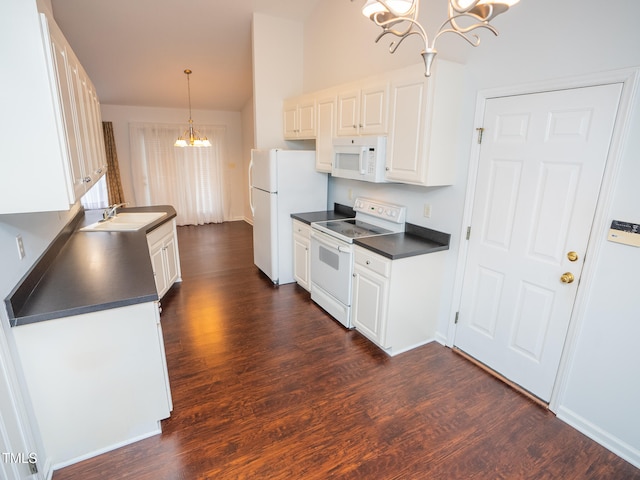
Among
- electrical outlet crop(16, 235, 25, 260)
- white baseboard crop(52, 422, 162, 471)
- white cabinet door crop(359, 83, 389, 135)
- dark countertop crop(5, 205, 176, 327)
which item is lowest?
white baseboard crop(52, 422, 162, 471)

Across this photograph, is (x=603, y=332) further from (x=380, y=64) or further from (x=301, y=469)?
(x=380, y=64)

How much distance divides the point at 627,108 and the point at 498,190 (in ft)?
2.66

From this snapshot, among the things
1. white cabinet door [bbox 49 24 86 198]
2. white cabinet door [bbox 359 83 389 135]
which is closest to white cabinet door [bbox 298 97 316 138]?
white cabinet door [bbox 359 83 389 135]

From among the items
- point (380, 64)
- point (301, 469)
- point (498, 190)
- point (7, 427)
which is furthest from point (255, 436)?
point (380, 64)

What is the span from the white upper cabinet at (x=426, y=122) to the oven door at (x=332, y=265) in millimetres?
879

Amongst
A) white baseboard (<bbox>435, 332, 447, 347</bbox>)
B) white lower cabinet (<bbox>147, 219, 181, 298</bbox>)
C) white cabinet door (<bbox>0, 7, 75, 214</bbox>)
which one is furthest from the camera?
white lower cabinet (<bbox>147, 219, 181, 298</bbox>)

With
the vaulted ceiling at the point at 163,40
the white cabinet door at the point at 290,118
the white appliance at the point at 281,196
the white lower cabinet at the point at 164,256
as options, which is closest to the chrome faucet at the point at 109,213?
the white lower cabinet at the point at 164,256

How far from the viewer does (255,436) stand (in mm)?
2020

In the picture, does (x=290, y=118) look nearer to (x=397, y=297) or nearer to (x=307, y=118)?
(x=307, y=118)

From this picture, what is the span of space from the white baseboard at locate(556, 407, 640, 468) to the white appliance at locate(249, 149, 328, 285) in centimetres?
299

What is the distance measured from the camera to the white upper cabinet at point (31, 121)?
124 cm

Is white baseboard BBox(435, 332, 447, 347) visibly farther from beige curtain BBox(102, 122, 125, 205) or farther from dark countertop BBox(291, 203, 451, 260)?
beige curtain BBox(102, 122, 125, 205)

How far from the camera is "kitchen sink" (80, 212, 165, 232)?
333 centimetres

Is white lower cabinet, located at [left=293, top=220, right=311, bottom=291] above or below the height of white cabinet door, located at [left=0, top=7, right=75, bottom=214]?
below
